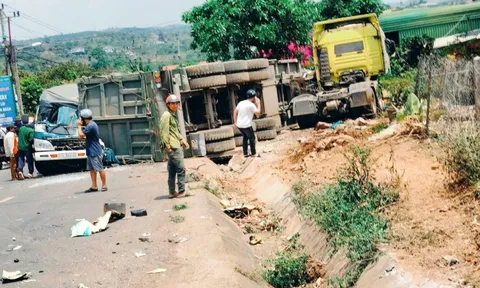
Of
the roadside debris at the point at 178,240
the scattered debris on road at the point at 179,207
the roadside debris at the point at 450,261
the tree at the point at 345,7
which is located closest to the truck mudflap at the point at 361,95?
the scattered debris on road at the point at 179,207

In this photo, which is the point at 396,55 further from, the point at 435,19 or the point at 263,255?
the point at 263,255

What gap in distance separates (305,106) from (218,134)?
4322 mm

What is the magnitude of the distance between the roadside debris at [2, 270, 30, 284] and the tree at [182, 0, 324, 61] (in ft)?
87.7

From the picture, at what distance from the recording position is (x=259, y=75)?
68.5ft

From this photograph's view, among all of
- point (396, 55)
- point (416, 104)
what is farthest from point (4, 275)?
point (396, 55)

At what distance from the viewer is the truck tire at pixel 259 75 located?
816 inches

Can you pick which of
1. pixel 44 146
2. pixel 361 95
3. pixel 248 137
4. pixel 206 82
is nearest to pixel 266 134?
pixel 206 82

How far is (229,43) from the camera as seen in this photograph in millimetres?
35812

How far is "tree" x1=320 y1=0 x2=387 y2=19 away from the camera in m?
40.6

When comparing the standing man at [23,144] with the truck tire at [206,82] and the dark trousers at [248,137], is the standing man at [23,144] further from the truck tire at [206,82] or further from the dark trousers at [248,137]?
the dark trousers at [248,137]

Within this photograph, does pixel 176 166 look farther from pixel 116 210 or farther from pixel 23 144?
pixel 23 144

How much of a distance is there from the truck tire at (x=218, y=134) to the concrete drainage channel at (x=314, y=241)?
1495mm

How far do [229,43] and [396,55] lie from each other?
30.7 ft

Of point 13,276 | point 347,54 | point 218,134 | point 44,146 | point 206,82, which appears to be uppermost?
point 347,54
